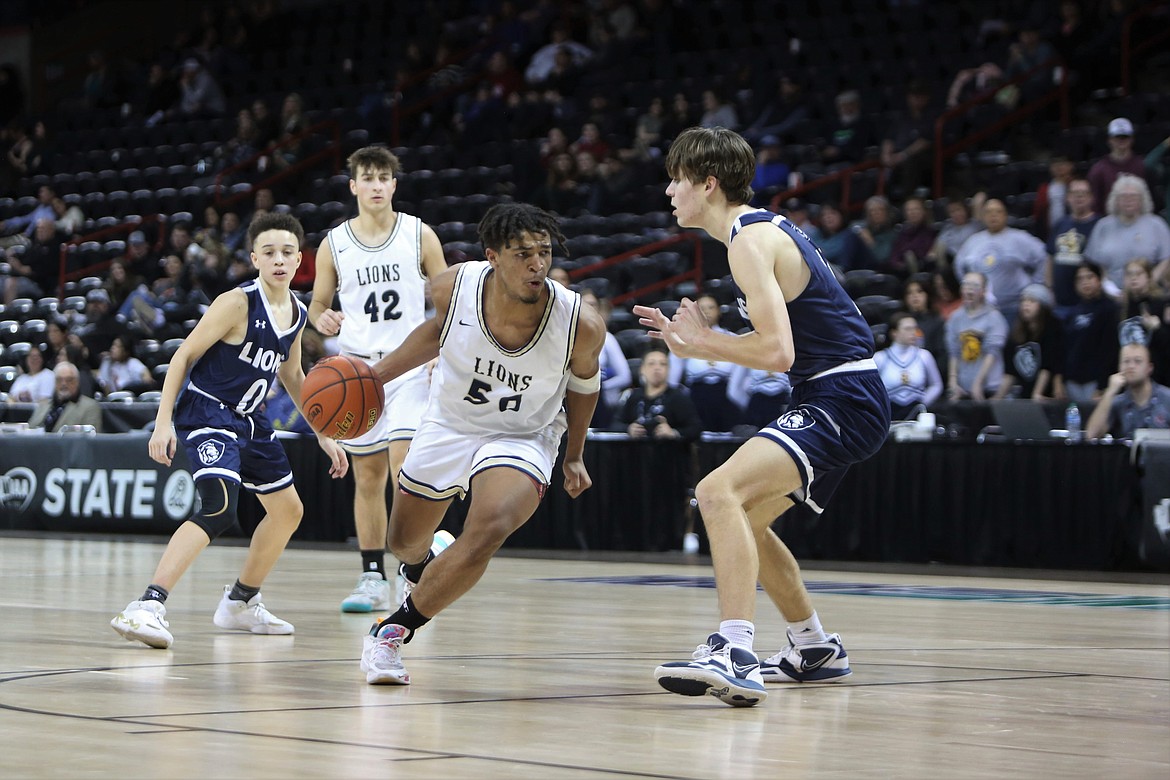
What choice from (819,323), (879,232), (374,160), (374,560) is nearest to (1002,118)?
(879,232)

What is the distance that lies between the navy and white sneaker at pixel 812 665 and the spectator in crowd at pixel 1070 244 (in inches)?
303

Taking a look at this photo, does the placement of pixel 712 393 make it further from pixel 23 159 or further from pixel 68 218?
pixel 23 159

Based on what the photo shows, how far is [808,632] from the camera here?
5730 mm

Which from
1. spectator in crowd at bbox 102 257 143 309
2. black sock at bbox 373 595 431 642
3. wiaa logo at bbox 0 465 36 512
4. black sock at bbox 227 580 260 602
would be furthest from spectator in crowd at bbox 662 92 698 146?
black sock at bbox 373 595 431 642

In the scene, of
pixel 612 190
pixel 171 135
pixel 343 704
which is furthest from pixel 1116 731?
pixel 171 135

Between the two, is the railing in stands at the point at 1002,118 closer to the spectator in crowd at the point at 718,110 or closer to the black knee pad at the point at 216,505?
the spectator in crowd at the point at 718,110

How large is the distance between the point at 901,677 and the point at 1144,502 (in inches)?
233

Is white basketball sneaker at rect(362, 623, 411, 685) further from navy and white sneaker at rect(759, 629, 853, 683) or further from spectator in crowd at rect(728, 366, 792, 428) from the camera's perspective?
spectator in crowd at rect(728, 366, 792, 428)

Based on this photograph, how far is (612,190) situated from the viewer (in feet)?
59.0

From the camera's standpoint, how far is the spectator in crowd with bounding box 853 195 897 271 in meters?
14.9

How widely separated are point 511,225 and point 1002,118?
12.1 meters

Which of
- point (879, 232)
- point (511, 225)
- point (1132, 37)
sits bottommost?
point (511, 225)

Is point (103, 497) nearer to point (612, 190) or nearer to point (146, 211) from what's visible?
point (612, 190)

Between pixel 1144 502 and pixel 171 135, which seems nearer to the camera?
pixel 1144 502
